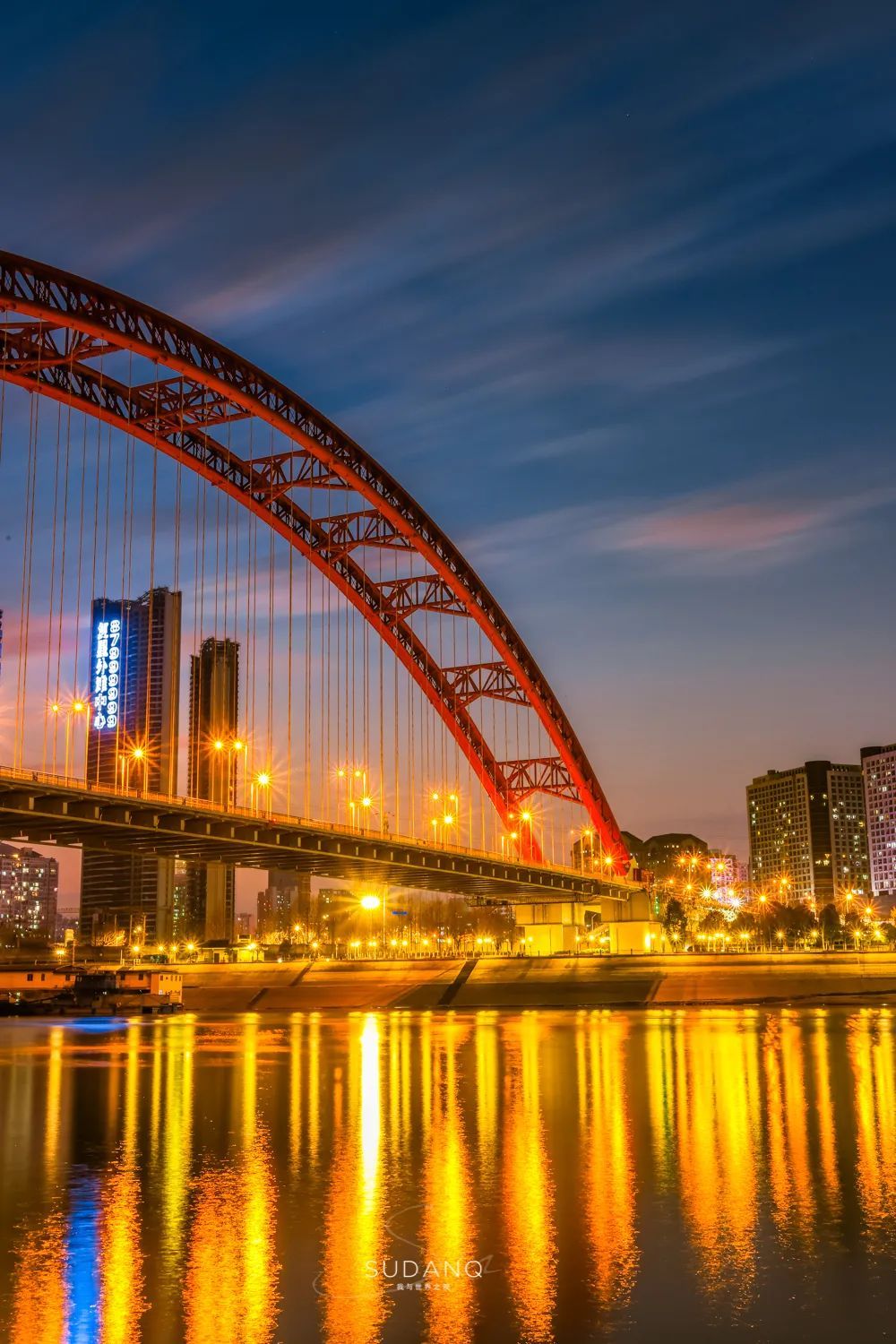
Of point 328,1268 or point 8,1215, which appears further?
point 8,1215

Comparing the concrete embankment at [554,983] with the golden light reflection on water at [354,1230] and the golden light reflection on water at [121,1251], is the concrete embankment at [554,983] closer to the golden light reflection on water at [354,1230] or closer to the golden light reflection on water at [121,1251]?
the golden light reflection on water at [354,1230]

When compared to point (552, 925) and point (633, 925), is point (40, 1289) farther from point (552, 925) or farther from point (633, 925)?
point (633, 925)

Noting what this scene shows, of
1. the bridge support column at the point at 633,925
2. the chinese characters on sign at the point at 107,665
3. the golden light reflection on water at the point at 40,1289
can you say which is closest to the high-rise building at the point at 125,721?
the chinese characters on sign at the point at 107,665

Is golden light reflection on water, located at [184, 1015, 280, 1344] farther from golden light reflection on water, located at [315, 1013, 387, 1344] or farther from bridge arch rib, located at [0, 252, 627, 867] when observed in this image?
bridge arch rib, located at [0, 252, 627, 867]

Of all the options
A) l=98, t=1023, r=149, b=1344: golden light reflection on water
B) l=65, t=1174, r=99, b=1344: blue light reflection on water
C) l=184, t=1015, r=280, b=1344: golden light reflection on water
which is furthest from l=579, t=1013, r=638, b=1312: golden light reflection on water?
l=65, t=1174, r=99, b=1344: blue light reflection on water

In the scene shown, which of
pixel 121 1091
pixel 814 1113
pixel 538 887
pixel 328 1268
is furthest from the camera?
pixel 538 887

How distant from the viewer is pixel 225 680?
183000mm

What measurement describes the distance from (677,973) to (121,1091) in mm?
47726

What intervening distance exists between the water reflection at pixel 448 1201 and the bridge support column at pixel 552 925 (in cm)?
8026

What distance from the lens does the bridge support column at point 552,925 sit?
362 ft

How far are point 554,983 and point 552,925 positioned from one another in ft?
132

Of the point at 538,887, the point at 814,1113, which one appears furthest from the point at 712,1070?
the point at 538,887

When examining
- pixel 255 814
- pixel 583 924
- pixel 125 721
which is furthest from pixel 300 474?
pixel 125 721

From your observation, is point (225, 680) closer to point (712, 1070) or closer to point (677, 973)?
point (677, 973)
